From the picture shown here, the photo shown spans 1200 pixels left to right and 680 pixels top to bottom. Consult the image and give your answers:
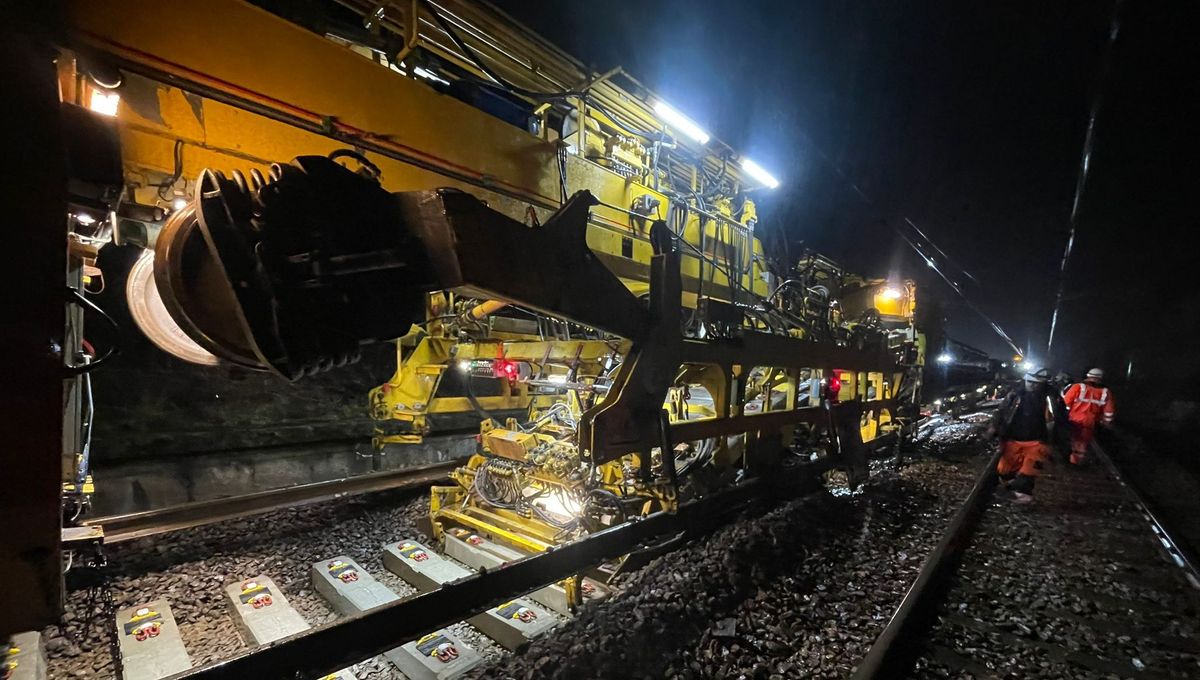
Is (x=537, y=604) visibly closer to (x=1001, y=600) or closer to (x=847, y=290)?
(x=1001, y=600)

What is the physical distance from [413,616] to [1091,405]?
41.9 feet

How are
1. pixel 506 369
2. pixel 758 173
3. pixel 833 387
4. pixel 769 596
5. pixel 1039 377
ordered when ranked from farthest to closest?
pixel 758 173
pixel 1039 377
pixel 833 387
pixel 506 369
pixel 769 596

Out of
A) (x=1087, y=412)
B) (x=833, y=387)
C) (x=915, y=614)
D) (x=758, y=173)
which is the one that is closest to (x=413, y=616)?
(x=915, y=614)

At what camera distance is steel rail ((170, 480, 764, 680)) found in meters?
1.71

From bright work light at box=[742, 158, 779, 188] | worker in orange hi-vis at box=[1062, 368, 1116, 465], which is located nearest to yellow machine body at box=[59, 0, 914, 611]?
bright work light at box=[742, 158, 779, 188]

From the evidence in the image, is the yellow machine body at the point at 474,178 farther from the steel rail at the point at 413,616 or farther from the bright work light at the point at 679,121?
the steel rail at the point at 413,616

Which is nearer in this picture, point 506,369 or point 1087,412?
point 506,369

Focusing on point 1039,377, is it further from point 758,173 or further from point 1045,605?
point 758,173

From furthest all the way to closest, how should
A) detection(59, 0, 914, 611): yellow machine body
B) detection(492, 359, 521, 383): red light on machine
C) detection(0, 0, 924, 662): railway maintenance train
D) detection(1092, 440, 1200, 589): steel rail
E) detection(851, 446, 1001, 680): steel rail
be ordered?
detection(492, 359, 521, 383): red light on machine → detection(1092, 440, 1200, 589): steel rail → detection(59, 0, 914, 611): yellow machine body → detection(851, 446, 1001, 680): steel rail → detection(0, 0, 924, 662): railway maintenance train

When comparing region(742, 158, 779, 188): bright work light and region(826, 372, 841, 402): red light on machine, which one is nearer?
region(826, 372, 841, 402): red light on machine

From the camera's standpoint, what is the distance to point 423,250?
1.81 meters

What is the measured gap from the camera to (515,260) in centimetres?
205

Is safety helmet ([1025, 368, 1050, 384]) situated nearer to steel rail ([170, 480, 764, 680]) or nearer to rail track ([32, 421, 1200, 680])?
rail track ([32, 421, 1200, 680])

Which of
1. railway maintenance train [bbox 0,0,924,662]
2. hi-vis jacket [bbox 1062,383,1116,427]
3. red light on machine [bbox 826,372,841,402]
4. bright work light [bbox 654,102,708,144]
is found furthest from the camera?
hi-vis jacket [bbox 1062,383,1116,427]
